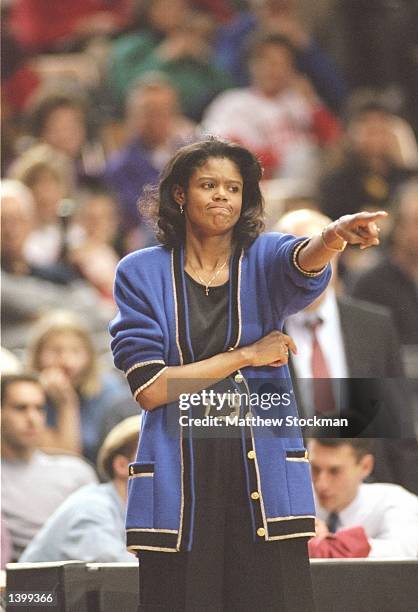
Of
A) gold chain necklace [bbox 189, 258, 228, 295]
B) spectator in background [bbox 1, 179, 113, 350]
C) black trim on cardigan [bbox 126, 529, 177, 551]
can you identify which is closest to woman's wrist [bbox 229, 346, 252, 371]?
gold chain necklace [bbox 189, 258, 228, 295]

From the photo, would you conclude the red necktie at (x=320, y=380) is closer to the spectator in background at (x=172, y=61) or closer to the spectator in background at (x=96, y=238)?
the spectator in background at (x=96, y=238)

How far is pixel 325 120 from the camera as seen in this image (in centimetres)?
728

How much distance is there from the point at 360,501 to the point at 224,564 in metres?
1.11

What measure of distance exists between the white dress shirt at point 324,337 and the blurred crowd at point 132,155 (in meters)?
0.02

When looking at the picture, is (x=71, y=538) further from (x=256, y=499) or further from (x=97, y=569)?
A: (x=256, y=499)

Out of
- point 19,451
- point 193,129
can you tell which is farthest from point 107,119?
point 19,451

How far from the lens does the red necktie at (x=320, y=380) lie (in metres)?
3.18

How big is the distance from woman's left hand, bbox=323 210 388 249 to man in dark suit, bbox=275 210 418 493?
0.50 m

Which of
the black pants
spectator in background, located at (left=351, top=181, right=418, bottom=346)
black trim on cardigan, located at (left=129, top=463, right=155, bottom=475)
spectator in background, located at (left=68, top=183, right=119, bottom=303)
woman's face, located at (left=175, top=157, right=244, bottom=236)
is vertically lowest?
the black pants

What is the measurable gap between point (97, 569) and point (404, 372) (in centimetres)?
120

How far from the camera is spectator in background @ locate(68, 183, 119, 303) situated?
20.0 feet

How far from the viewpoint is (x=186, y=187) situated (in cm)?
284

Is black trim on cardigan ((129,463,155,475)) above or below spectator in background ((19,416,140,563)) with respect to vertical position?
below

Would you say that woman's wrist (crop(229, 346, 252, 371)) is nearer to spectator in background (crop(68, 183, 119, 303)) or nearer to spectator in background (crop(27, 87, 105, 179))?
spectator in background (crop(68, 183, 119, 303))
